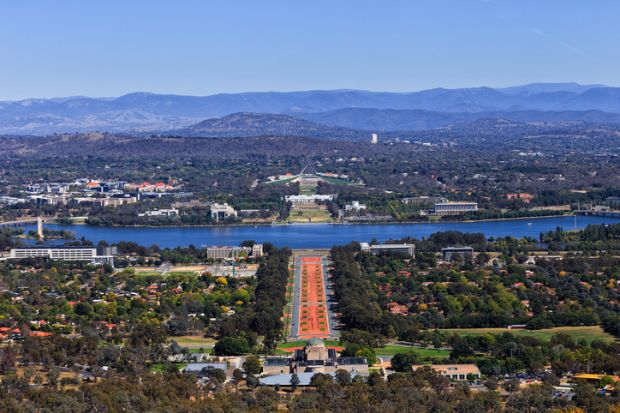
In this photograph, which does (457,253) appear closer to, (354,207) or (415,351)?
(415,351)

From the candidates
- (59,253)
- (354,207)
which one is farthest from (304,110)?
(59,253)

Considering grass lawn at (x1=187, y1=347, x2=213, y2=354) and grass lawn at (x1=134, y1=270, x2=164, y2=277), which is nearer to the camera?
grass lawn at (x1=187, y1=347, x2=213, y2=354)

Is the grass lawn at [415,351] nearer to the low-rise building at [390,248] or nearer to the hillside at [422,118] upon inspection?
the low-rise building at [390,248]

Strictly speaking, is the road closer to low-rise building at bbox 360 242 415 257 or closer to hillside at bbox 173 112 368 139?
low-rise building at bbox 360 242 415 257

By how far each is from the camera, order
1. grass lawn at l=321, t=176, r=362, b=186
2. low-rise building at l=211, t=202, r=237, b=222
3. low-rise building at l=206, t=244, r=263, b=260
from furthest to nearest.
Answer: grass lawn at l=321, t=176, r=362, b=186
low-rise building at l=211, t=202, r=237, b=222
low-rise building at l=206, t=244, r=263, b=260

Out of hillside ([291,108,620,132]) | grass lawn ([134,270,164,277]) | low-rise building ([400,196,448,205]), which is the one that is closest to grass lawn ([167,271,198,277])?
grass lawn ([134,270,164,277])

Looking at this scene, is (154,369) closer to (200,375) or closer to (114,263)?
(200,375)

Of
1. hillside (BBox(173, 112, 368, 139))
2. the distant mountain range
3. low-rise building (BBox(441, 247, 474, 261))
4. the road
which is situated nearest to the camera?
the road
